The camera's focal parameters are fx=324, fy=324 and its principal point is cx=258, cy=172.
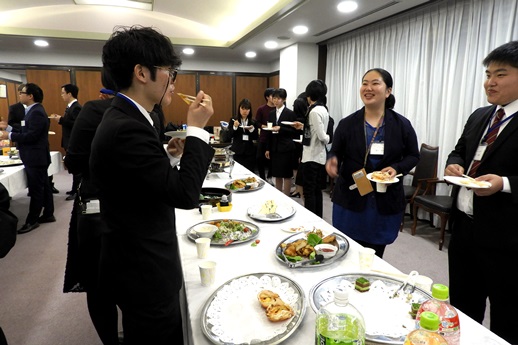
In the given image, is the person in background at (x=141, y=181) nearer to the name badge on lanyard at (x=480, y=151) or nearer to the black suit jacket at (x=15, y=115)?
the name badge on lanyard at (x=480, y=151)

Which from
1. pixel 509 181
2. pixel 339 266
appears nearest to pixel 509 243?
pixel 509 181

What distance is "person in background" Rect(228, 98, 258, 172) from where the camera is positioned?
4781 millimetres

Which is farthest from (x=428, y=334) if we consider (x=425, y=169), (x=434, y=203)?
(x=425, y=169)

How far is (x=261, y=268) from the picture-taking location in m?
1.25

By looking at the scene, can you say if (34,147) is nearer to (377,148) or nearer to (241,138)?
(241,138)

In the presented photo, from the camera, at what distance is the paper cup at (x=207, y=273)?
1110 mm

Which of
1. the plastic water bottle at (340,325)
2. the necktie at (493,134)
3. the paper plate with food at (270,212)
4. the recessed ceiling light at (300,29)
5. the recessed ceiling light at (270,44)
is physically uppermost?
the recessed ceiling light at (270,44)

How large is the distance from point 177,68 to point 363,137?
1180 mm

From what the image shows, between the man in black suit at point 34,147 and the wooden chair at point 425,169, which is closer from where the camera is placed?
the man in black suit at point 34,147

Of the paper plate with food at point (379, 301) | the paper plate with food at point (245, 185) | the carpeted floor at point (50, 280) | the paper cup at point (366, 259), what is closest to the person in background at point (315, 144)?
the carpeted floor at point (50, 280)

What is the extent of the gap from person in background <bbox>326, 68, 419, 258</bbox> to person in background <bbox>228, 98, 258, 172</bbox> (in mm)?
2972

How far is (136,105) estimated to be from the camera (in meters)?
1.01

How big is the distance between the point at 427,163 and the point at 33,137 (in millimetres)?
4277

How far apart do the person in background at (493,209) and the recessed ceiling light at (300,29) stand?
348cm
